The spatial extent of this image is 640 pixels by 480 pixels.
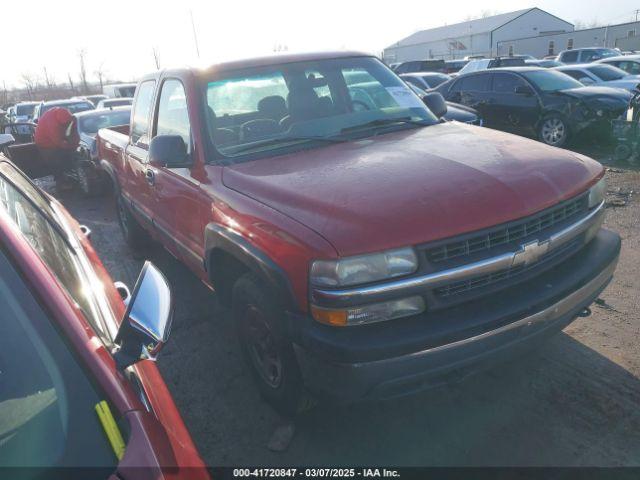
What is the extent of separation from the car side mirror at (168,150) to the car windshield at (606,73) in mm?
15175

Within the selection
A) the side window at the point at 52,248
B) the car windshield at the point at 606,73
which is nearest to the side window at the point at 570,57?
the car windshield at the point at 606,73

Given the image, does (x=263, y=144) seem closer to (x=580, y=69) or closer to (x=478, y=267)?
(x=478, y=267)

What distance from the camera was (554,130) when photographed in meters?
9.91

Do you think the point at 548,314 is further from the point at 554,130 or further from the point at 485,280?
the point at 554,130

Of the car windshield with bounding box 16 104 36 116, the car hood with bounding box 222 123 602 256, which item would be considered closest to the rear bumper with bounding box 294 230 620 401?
the car hood with bounding box 222 123 602 256

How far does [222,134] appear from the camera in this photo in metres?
3.32

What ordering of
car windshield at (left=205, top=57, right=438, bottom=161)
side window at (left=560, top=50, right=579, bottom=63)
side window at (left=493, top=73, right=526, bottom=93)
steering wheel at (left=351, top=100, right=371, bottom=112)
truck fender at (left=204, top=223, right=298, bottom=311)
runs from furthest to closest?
side window at (left=560, top=50, right=579, bottom=63), side window at (left=493, top=73, right=526, bottom=93), steering wheel at (left=351, top=100, right=371, bottom=112), car windshield at (left=205, top=57, right=438, bottom=161), truck fender at (left=204, top=223, right=298, bottom=311)

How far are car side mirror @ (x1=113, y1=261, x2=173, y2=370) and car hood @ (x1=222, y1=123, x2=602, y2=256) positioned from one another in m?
0.86

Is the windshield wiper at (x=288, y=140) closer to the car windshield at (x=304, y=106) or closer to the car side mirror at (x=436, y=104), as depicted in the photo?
the car windshield at (x=304, y=106)

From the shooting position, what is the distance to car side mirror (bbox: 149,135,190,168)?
126 inches

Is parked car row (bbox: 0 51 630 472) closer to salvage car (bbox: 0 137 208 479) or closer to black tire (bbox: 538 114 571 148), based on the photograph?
salvage car (bbox: 0 137 208 479)

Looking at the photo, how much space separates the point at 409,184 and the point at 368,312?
0.68 m

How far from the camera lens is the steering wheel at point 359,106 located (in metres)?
3.73

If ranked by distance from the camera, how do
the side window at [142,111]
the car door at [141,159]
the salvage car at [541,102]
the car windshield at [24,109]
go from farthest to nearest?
the car windshield at [24,109]
the salvage car at [541,102]
the side window at [142,111]
the car door at [141,159]
